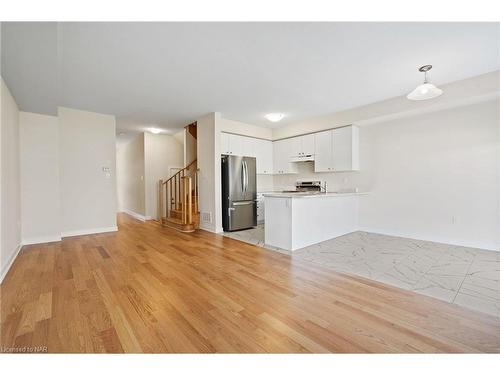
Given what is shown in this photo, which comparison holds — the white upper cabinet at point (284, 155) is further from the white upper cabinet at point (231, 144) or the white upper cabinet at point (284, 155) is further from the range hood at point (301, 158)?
the white upper cabinet at point (231, 144)

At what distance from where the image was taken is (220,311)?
1.81m

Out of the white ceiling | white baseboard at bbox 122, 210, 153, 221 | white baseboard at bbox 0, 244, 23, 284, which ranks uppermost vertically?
the white ceiling

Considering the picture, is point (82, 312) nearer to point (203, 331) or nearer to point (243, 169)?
point (203, 331)

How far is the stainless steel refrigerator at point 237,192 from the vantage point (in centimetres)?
489

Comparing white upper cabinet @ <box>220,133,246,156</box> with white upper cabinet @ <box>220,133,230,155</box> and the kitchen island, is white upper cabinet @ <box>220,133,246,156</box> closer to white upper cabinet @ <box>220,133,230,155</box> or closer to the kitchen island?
white upper cabinet @ <box>220,133,230,155</box>

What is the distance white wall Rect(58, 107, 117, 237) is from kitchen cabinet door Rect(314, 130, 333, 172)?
15.7ft

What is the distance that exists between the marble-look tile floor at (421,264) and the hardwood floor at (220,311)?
0.76 feet

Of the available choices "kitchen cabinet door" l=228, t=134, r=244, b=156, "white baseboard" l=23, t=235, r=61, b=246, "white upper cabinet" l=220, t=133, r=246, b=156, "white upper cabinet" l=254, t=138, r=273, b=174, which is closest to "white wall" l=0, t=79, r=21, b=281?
"white baseboard" l=23, t=235, r=61, b=246

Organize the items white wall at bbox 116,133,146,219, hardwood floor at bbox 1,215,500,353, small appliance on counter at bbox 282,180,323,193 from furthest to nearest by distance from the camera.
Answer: white wall at bbox 116,133,146,219, small appliance on counter at bbox 282,180,323,193, hardwood floor at bbox 1,215,500,353

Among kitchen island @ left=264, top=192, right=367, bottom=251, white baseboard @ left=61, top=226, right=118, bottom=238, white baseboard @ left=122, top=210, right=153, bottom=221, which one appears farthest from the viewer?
white baseboard @ left=122, top=210, right=153, bottom=221

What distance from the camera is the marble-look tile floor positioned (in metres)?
2.08

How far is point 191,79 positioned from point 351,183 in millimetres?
4036
